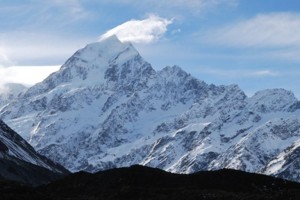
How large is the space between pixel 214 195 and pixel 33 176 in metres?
143

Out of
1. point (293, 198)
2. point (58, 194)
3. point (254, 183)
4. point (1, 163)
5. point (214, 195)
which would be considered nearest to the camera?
point (293, 198)

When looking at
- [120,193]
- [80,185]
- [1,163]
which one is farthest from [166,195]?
[1,163]

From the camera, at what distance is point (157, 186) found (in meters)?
63.8

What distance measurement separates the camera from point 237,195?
55.8 meters

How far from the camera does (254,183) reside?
65750 millimetres

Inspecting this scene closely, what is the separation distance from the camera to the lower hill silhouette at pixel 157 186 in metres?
56.2

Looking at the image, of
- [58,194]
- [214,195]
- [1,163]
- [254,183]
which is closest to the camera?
[214,195]

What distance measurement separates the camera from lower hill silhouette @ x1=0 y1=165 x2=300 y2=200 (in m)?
56.2

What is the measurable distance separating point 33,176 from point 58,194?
134m

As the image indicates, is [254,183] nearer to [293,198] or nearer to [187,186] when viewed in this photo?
[187,186]

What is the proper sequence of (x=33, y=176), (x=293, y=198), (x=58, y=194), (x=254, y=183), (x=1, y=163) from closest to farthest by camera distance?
(x=293, y=198), (x=58, y=194), (x=254, y=183), (x=1, y=163), (x=33, y=176)

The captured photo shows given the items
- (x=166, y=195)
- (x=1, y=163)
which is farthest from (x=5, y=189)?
(x=1, y=163)

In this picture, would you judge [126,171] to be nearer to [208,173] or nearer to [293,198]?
[208,173]

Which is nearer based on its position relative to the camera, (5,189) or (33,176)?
(5,189)
